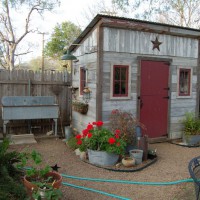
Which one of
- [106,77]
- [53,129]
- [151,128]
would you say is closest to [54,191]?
[106,77]

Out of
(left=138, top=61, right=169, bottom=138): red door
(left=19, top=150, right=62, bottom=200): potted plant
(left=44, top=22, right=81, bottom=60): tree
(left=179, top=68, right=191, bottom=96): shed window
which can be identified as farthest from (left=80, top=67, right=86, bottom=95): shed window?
(left=44, top=22, right=81, bottom=60): tree

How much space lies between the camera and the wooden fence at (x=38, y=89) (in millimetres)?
6914

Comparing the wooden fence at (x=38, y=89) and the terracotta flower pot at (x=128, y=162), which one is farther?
the wooden fence at (x=38, y=89)

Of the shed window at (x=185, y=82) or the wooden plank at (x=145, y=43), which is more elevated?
the wooden plank at (x=145, y=43)

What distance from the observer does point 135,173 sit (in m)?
4.40

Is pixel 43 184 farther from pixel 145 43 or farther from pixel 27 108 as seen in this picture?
pixel 145 43

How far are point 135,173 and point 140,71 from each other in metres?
2.60

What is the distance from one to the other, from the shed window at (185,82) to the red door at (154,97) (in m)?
0.56

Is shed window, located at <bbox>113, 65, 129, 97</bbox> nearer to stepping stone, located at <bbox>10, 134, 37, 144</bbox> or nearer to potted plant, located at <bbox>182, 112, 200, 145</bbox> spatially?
potted plant, located at <bbox>182, 112, 200, 145</bbox>

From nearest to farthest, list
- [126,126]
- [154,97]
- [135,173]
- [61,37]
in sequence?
1. [135,173]
2. [126,126]
3. [154,97]
4. [61,37]

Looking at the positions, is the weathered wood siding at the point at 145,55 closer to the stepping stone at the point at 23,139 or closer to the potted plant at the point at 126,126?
the potted plant at the point at 126,126

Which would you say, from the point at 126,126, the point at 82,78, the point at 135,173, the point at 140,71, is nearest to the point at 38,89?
the point at 82,78

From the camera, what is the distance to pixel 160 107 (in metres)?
6.39

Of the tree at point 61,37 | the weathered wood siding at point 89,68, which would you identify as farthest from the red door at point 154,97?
the tree at point 61,37
